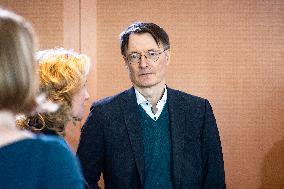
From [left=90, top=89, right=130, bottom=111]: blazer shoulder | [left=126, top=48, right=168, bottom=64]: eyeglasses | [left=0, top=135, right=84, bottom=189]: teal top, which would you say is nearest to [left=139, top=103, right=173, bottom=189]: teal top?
[left=90, top=89, right=130, bottom=111]: blazer shoulder

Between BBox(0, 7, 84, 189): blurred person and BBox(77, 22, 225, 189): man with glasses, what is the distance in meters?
1.00

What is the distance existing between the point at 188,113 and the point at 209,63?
1023 millimetres

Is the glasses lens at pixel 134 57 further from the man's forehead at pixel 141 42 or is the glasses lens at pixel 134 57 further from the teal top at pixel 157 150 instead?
the teal top at pixel 157 150

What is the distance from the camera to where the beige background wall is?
9.25 feet

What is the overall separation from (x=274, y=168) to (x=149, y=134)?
149 cm

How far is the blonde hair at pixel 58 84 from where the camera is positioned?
1185mm

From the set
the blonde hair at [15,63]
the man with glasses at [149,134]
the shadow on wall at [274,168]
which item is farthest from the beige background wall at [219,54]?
the blonde hair at [15,63]

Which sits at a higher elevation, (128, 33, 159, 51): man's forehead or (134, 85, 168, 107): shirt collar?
(128, 33, 159, 51): man's forehead

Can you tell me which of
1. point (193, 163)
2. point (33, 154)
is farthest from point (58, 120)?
point (193, 163)

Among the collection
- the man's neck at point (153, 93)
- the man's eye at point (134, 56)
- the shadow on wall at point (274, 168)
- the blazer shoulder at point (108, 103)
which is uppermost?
the man's eye at point (134, 56)

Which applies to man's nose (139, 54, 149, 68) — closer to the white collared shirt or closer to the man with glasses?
the man with glasses

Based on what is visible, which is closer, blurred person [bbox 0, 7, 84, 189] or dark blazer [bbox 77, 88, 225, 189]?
blurred person [bbox 0, 7, 84, 189]

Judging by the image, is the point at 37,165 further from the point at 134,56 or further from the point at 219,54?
the point at 219,54

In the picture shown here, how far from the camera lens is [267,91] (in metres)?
2.88
